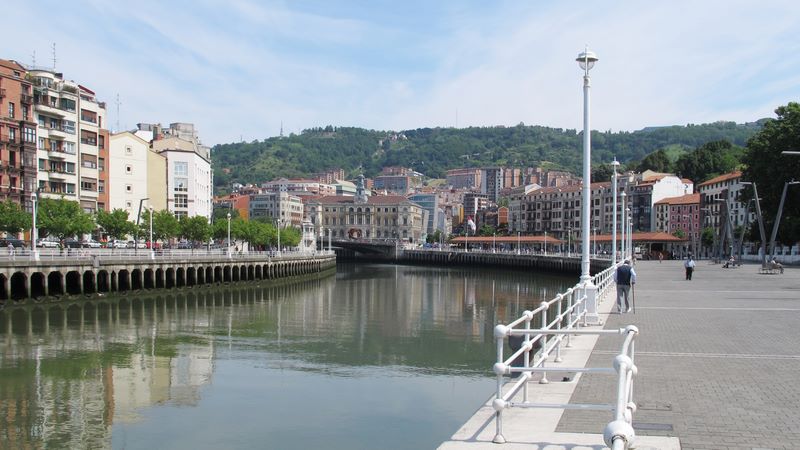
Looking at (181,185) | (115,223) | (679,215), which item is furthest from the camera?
(679,215)

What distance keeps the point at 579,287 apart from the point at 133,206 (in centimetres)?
7693

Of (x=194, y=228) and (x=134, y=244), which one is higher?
(x=194, y=228)

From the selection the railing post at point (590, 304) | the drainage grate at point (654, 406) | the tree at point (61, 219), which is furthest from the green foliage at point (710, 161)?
the drainage grate at point (654, 406)

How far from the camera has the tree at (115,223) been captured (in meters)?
69.0

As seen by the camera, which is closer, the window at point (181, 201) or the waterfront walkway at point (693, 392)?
the waterfront walkway at point (693, 392)

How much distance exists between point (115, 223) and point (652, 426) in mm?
66040

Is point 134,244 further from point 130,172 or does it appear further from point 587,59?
point 587,59

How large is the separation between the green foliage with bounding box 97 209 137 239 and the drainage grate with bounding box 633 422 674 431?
65891 millimetres

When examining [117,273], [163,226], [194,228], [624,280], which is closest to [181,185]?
[194,228]

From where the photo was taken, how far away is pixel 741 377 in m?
13.2

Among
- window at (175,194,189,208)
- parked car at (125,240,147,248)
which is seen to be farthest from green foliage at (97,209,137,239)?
window at (175,194,189,208)

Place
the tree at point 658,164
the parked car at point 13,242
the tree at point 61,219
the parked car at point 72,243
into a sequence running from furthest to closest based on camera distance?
the tree at point 658,164
the parked car at point 72,243
the parked car at point 13,242
the tree at point 61,219

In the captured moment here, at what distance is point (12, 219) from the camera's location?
5800 centimetres

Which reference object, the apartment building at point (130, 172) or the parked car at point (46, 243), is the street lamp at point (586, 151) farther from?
the apartment building at point (130, 172)
